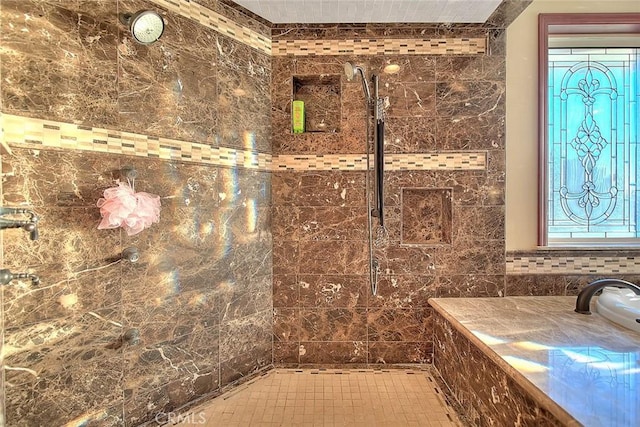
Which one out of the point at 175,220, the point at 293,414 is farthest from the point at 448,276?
the point at 175,220

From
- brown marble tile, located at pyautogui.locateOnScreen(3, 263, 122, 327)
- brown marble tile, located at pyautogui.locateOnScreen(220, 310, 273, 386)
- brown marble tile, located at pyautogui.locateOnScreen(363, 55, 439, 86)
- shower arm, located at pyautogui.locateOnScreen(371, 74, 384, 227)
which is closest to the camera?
brown marble tile, located at pyautogui.locateOnScreen(3, 263, 122, 327)

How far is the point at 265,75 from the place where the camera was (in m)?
2.51

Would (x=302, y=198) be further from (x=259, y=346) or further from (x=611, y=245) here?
(x=611, y=245)

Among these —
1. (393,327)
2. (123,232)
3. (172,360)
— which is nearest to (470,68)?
(393,327)

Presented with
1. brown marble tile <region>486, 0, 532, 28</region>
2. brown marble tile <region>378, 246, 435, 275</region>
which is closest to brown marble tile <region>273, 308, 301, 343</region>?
brown marble tile <region>378, 246, 435, 275</region>

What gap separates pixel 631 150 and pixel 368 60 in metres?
2.00

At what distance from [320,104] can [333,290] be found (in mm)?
1345

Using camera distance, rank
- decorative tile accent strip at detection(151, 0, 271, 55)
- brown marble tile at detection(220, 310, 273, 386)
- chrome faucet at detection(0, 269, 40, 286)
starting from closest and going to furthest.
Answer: chrome faucet at detection(0, 269, 40, 286), decorative tile accent strip at detection(151, 0, 271, 55), brown marble tile at detection(220, 310, 273, 386)

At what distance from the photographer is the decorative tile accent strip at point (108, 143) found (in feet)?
5.11

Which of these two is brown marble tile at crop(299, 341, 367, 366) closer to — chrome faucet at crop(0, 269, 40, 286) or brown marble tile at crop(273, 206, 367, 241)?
brown marble tile at crop(273, 206, 367, 241)

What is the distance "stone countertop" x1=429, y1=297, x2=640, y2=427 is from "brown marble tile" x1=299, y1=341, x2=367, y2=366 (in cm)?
61

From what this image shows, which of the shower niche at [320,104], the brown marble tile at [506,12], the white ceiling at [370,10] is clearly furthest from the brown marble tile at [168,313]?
the brown marble tile at [506,12]

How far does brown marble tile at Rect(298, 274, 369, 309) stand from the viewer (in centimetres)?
257

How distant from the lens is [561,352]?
64.1 inches
